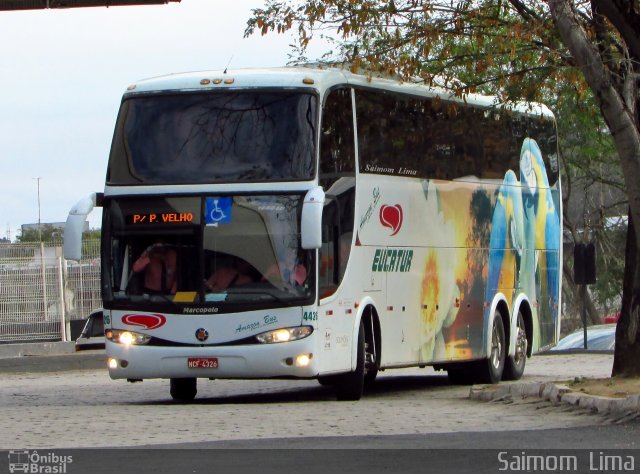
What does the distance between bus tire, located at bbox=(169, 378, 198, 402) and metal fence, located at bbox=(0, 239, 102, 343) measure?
12393mm

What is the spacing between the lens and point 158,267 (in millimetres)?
18016

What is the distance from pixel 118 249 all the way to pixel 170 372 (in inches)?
64.7

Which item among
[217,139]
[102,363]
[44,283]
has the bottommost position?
[102,363]

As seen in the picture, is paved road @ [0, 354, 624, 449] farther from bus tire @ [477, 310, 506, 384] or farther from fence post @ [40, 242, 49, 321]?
fence post @ [40, 242, 49, 321]

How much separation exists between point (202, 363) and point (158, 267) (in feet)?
4.27

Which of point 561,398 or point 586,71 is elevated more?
point 586,71

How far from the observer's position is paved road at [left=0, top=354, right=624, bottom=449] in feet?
44.7

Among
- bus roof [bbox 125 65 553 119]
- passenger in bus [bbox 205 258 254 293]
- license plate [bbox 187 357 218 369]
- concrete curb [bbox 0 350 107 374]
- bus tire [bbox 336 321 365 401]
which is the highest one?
bus roof [bbox 125 65 553 119]

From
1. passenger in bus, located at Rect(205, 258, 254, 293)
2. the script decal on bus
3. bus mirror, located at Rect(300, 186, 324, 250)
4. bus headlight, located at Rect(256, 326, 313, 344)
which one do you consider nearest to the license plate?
bus headlight, located at Rect(256, 326, 313, 344)

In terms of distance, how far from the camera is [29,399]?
69.6ft

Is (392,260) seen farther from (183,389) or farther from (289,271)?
(183,389)

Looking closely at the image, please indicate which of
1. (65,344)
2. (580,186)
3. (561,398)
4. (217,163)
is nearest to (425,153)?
(217,163)

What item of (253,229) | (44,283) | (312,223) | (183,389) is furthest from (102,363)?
(312,223)
